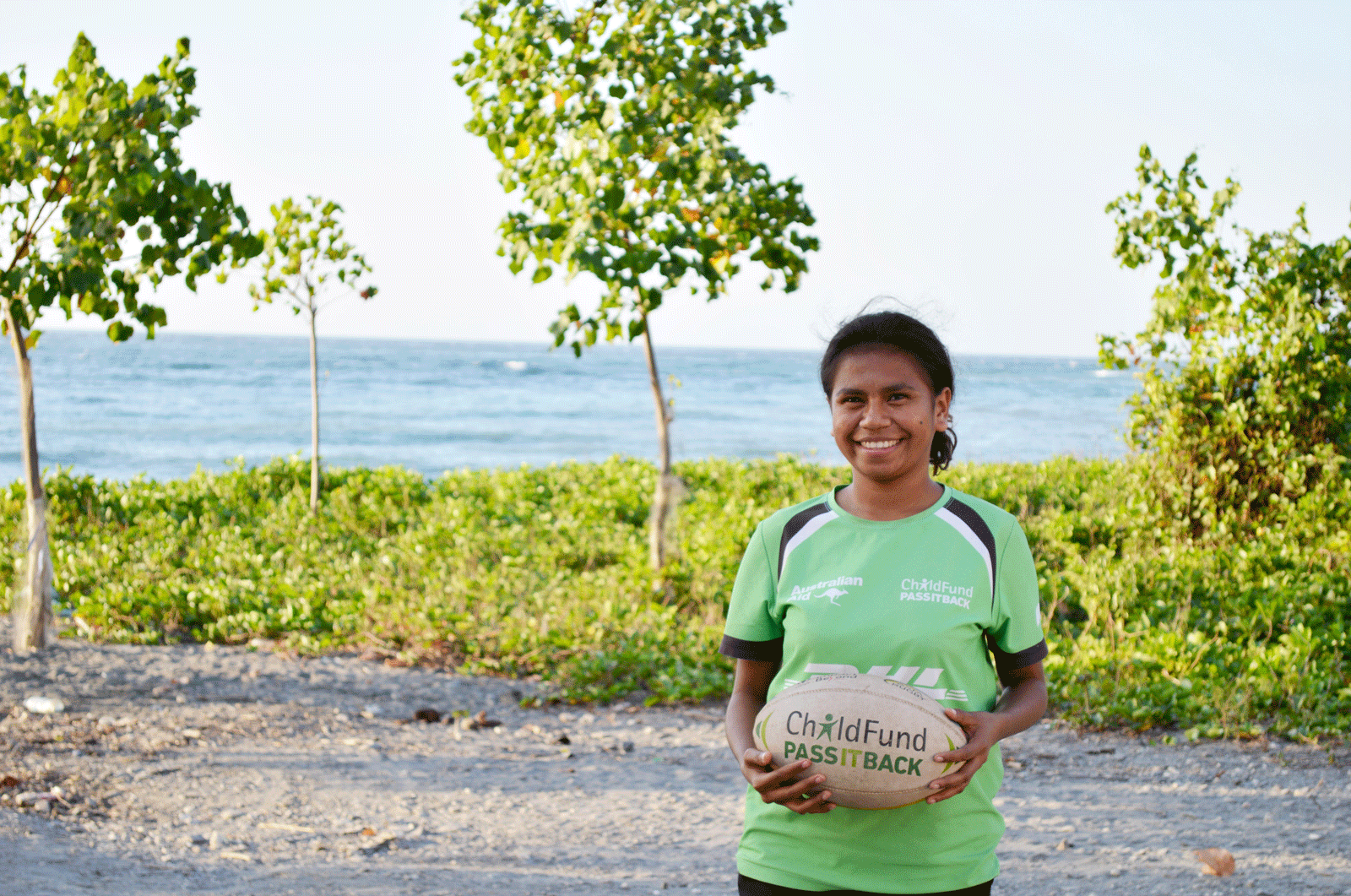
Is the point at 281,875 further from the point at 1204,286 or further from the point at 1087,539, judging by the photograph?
the point at 1204,286

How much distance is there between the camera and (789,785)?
2055 mm

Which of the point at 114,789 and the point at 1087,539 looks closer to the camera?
the point at 114,789

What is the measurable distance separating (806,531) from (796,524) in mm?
37

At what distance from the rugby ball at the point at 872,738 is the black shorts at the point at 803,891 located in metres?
0.15

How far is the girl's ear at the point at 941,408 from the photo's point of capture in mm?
2285

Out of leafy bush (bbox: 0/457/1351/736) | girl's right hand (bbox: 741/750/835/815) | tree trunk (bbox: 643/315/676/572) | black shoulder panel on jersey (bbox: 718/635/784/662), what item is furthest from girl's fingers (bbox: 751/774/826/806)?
tree trunk (bbox: 643/315/676/572)

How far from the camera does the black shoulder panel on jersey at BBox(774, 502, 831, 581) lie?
2193mm

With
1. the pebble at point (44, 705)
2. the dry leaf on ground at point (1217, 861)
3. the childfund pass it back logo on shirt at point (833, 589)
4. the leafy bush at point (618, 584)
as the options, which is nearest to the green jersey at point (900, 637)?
the childfund pass it back logo on shirt at point (833, 589)

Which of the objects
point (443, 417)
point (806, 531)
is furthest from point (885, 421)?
point (443, 417)

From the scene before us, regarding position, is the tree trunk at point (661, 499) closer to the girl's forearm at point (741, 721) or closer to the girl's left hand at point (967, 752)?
the girl's forearm at point (741, 721)

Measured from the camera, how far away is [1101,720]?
582 cm

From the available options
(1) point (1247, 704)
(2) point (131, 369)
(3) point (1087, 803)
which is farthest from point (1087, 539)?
(2) point (131, 369)

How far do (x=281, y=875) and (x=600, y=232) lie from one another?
13.9ft

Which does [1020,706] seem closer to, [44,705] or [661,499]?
[44,705]
